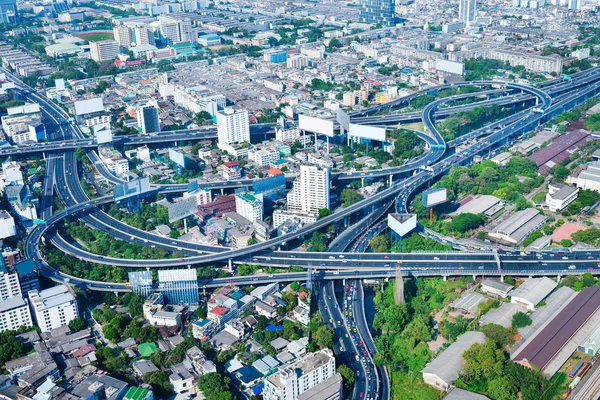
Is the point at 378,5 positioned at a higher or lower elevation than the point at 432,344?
higher

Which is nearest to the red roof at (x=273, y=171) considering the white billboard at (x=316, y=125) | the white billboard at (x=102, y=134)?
the white billboard at (x=316, y=125)

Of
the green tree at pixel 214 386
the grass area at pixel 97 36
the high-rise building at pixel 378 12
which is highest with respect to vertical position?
the high-rise building at pixel 378 12

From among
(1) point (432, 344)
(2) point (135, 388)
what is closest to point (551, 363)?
(1) point (432, 344)

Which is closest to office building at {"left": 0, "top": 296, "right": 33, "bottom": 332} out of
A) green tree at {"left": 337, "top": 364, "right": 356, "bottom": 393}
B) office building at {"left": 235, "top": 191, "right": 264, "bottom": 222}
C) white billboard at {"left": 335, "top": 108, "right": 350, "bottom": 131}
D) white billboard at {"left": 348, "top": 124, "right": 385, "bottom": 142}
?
office building at {"left": 235, "top": 191, "right": 264, "bottom": 222}

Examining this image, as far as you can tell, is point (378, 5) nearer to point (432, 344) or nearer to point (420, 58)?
point (420, 58)

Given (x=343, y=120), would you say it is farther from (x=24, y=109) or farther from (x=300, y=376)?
(x=300, y=376)

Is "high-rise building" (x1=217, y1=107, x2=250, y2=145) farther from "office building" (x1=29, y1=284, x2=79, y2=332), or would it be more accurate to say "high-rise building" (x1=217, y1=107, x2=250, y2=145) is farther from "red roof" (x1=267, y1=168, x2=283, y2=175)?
"office building" (x1=29, y1=284, x2=79, y2=332)

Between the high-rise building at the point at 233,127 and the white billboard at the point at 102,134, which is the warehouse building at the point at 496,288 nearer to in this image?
the high-rise building at the point at 233,127
